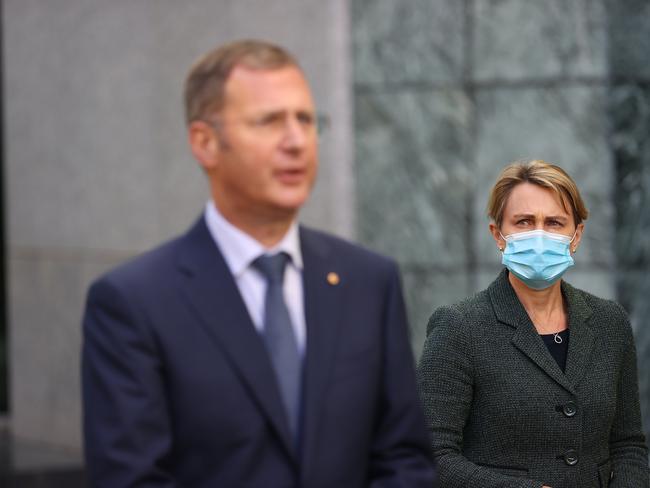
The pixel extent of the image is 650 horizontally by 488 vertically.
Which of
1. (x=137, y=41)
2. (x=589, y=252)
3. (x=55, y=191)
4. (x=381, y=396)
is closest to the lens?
(x=381, y=396)

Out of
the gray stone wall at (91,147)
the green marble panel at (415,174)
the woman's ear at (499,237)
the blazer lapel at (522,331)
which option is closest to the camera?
the blazer lapel at (522,331)

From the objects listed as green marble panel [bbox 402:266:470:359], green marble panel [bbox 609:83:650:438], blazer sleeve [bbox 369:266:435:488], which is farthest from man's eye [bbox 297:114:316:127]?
green marble panel [bbox 402:266:470:359]

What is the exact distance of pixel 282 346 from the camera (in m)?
3.03

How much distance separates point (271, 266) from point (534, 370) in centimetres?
160

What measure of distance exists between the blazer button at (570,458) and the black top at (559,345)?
273 millimetres

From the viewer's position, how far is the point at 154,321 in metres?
2.97

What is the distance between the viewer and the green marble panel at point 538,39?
9062 mm

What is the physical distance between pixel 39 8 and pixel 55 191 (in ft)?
5.12

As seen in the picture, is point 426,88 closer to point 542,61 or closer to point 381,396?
point 542,61

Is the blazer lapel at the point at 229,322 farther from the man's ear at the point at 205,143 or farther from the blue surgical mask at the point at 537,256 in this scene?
the blue surgical mask at the point at 537,256

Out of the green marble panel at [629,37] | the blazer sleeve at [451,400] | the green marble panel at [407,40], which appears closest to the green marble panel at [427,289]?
the green marble panel at [407,40]

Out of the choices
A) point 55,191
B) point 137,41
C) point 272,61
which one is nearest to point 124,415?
point 272,61

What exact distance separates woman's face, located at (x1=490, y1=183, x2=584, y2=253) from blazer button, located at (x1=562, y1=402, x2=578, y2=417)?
21.9 inches

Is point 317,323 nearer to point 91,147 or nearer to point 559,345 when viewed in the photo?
point 559,345
